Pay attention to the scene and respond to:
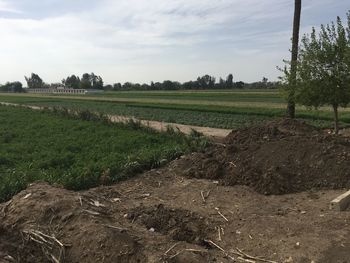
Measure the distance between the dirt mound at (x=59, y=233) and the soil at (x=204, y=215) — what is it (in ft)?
0.05

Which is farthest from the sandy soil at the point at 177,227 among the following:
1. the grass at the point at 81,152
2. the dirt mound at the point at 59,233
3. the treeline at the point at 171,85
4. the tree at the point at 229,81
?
the tree at the point at 229,81

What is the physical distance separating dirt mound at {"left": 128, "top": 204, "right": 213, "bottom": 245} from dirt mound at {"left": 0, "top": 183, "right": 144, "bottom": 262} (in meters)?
0.69

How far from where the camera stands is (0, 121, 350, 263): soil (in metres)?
5.88

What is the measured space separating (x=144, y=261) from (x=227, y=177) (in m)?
4.93

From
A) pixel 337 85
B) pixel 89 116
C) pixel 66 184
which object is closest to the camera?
pixel 66 184

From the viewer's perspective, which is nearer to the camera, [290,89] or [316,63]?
[316,63]

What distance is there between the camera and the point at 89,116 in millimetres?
25562

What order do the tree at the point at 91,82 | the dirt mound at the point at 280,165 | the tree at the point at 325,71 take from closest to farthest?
the dirt mound at the point at 280,165, the tree at the point at 325,71, the tree at the point at 91,82

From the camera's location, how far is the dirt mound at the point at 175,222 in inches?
261

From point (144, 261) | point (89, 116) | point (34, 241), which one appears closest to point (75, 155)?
point (34, 241)

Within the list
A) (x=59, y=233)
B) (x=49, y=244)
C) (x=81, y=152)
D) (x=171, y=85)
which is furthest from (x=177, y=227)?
(x=171, y=85)

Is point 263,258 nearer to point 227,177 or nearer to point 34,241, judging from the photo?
point 34,241

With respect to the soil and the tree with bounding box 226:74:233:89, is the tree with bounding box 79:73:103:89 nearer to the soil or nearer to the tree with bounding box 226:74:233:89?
the tree with bounding box 226:74:233:89

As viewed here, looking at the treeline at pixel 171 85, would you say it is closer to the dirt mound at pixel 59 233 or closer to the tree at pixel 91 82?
the tree at pixel 91 82
